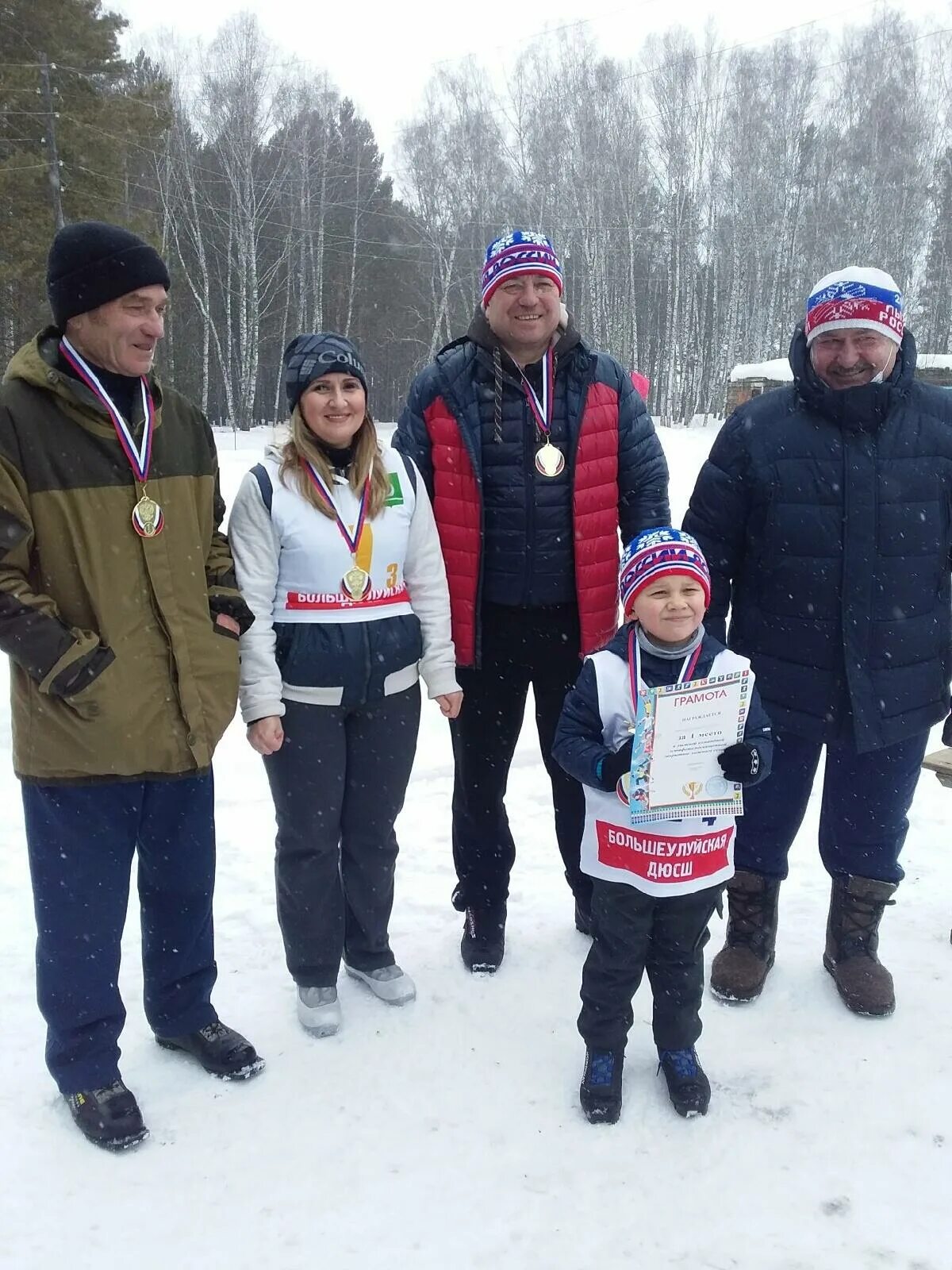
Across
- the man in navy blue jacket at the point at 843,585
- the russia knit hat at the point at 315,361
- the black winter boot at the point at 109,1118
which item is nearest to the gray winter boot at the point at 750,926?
the man in navy blue jacket at the point at 843,585

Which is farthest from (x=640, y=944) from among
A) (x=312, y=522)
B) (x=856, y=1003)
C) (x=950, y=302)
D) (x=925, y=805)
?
(x=950, y=302)

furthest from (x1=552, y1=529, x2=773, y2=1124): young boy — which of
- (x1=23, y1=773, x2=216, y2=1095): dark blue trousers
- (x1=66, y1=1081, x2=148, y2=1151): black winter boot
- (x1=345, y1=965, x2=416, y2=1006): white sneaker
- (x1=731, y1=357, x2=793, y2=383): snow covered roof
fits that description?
(x1=731, y1=357, x2=793, y2=383): snow covered roof

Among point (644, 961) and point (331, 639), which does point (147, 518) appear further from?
point (644, 961)

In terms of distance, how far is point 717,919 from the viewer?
3547 mm

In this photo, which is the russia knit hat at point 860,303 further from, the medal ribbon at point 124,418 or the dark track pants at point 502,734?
the medal ribbon at point 124,418

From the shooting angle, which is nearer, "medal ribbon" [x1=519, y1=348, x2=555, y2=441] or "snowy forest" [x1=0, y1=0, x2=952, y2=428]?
"medal ribbon" [x1=519, y1=348, x2=555, y2=441]

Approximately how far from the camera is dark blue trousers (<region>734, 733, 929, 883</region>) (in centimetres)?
297

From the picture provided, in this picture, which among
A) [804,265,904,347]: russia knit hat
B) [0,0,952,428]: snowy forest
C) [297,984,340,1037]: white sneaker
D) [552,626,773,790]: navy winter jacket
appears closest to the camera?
[552,626,773,790]: navy winter jacket

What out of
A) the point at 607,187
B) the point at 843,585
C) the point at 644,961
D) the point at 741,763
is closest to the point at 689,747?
the point at 741,763

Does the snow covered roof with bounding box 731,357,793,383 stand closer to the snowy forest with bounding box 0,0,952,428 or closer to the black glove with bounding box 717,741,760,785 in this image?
the snowy forest with bounding box 0,0,952,428

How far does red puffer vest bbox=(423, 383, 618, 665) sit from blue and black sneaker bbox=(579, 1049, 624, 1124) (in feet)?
3.95

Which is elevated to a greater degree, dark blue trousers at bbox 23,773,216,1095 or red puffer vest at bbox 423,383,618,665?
red puffer vest at bbox 423,383,618,665

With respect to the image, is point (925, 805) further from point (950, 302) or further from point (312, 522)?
point (950, 302)

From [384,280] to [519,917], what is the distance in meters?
31.5
